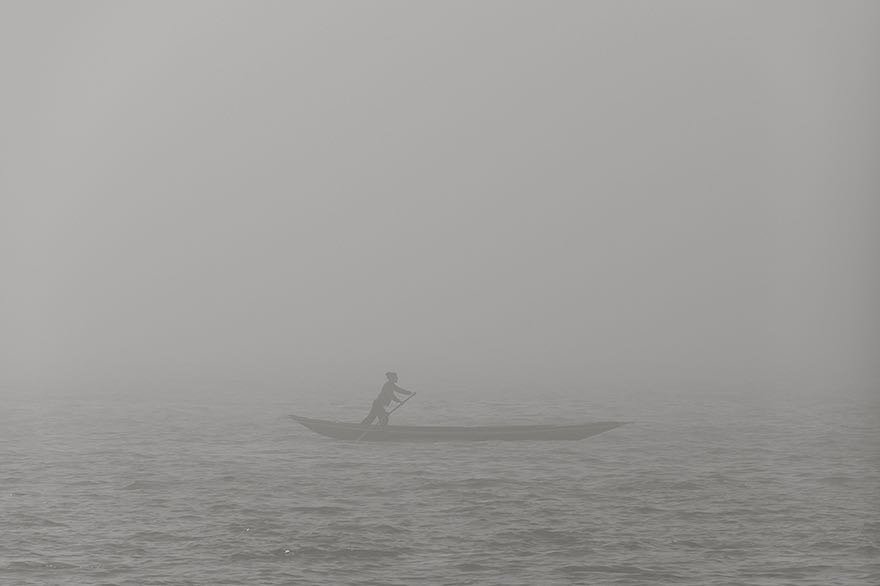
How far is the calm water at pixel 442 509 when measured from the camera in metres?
22.0

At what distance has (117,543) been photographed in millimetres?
24453

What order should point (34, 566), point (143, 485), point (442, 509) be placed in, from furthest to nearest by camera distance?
1. point (143, 485)
2. point (442, 509)
3. point (34, 566)

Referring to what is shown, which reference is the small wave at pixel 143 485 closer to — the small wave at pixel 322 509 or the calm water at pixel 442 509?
the calm water at pixel 442 509

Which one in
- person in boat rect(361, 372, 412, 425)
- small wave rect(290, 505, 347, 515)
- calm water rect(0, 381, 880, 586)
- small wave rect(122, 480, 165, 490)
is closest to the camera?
calm water rect(0, 381, 880, 586)

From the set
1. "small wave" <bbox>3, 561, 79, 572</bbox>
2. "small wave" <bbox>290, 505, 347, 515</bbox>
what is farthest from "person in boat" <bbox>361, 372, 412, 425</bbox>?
"small wave" <bbox>3, 561, 79, 572</bbox>

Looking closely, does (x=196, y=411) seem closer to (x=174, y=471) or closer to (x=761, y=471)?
(x=174, y=471)

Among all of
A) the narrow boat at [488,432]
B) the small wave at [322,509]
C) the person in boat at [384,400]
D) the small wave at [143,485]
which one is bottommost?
the small wave at [322,509]

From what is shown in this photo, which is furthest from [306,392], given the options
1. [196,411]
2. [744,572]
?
[744,572]

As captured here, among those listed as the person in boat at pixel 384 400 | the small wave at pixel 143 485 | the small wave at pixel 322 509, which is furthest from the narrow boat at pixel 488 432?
the small wave at pixel 322 509

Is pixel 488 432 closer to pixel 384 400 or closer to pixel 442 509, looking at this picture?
pixel 384 400

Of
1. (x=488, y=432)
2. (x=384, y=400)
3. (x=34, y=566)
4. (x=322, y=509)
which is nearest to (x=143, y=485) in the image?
(x=322, y=509)

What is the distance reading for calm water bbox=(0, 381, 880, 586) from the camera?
2198 centimetres

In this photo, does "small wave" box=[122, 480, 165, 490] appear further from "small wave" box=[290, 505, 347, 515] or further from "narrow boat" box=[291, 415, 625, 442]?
"narrow boat" box=[291, 415, 625, 442]

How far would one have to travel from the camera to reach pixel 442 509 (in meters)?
28.5
